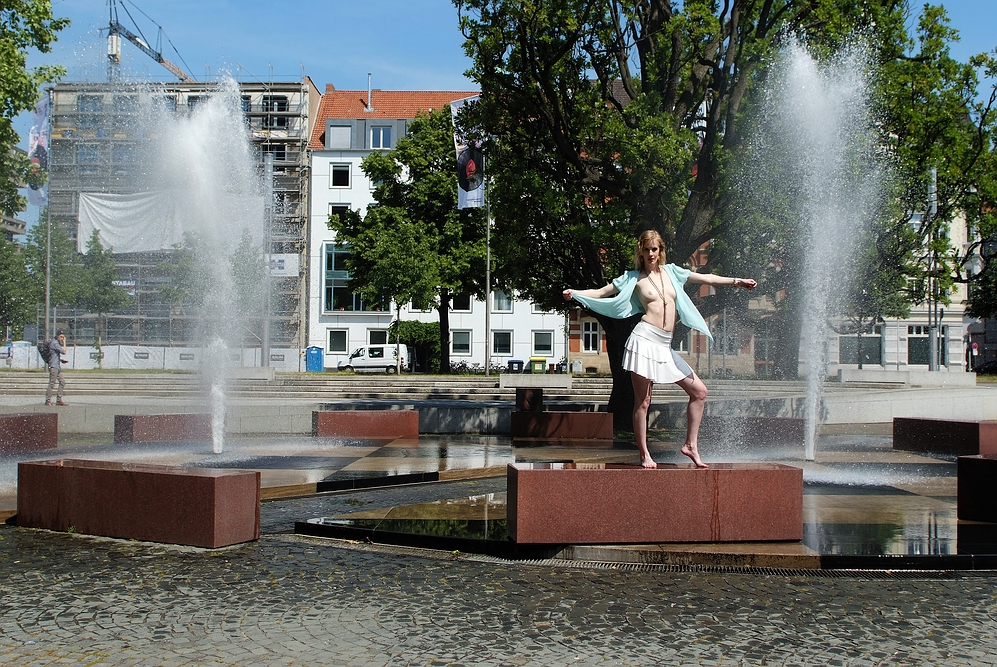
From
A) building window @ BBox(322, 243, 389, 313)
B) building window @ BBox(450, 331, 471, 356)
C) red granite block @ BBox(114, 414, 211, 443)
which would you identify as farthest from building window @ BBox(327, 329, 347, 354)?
red granite block @ BBox(114, 414, 211, 443)

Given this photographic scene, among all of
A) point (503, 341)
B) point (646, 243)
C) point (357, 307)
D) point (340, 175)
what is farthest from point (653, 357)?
point (340, 175)

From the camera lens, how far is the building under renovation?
78.9ft

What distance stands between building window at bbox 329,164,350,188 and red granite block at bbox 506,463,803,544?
58.2m

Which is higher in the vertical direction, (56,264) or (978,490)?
(56,264)

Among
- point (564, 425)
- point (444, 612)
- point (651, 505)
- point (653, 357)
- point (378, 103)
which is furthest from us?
point (378, 103)

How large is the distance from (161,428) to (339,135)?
50.3 meters

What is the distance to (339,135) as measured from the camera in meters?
63.7

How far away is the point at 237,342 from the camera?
16.6 meters

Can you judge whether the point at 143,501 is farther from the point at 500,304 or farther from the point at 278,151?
the point at 278,151

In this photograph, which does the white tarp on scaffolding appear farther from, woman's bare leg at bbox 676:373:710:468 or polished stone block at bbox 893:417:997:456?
polished stone block at bbox 893:417:997:456

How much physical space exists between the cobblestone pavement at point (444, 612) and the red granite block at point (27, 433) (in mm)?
7595

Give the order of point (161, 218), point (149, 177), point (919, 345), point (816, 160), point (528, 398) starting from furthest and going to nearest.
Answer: point (919, 345) → point (161, 218) → point (149, 177) → point (528, 398) → point (816, 160)

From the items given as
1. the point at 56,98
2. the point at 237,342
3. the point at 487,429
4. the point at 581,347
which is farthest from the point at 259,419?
the point at 581,347

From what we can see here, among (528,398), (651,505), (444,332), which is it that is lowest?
(651,505)
